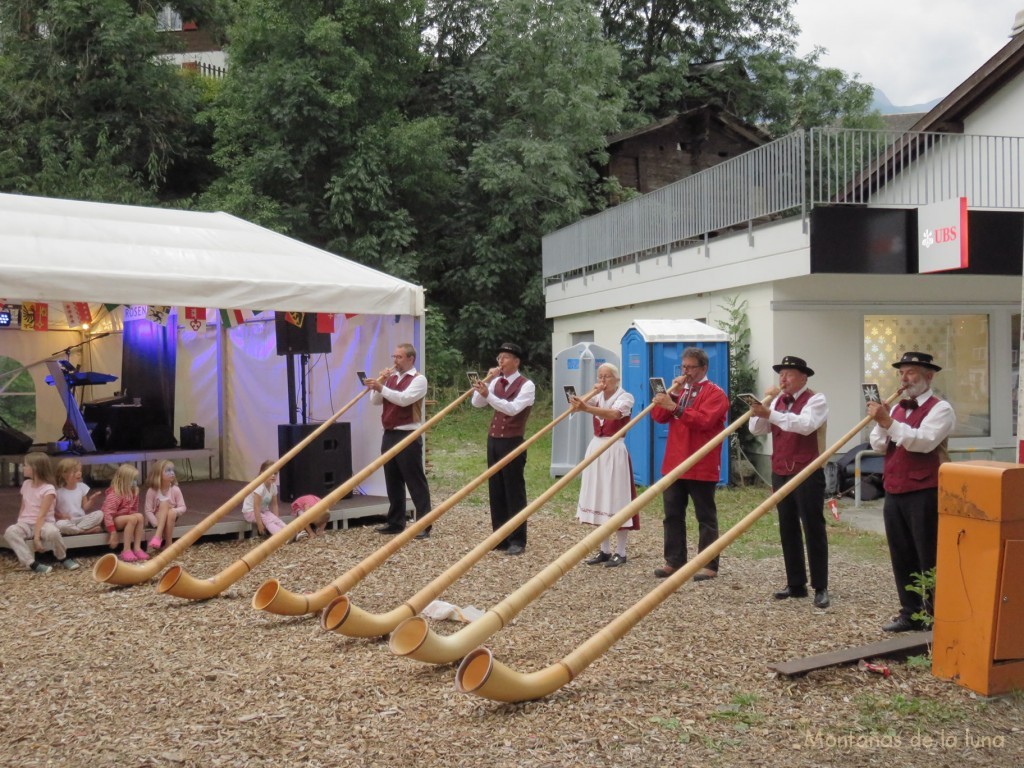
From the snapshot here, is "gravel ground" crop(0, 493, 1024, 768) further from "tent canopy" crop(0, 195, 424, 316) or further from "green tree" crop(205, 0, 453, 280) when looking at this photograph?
"green tree" crop(205, 0, 453, 280)

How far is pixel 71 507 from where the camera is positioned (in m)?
7.65

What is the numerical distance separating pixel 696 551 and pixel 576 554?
10.9 ft

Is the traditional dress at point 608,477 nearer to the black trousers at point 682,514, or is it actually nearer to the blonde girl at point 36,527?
the black trousers at point 682,514

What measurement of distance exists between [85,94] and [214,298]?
57.7 feet

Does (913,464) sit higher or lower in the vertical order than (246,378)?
lower

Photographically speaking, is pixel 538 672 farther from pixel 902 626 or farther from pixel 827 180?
pixel 827 180

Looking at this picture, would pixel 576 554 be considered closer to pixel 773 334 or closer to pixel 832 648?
pixel 832 648

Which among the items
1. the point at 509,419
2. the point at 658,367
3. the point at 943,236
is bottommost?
the point at 509,419

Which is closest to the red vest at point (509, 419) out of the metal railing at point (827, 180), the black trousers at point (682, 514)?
the black trousers at point (682, 514)

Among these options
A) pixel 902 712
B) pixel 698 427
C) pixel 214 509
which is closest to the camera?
pixel 902 712

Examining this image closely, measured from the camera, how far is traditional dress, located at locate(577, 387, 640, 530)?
7406 millimetres

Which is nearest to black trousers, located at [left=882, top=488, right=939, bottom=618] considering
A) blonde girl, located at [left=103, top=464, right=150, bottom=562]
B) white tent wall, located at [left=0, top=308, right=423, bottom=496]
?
white tent wall, located at [left=0, top=308, right=423, bottom=496]

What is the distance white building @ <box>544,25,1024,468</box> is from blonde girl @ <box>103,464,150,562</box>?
7280 mm

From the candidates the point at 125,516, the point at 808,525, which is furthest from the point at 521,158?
the point at 808,525
